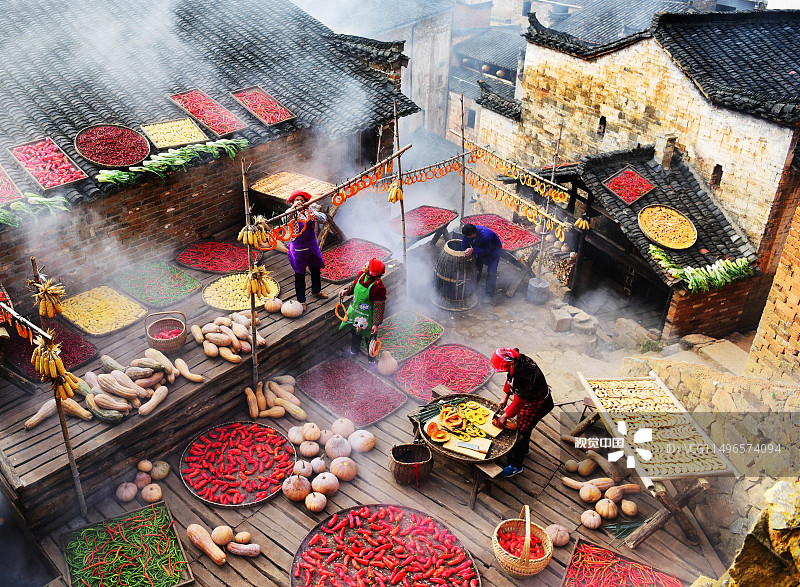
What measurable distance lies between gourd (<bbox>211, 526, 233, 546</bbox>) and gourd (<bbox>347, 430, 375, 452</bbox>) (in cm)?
206

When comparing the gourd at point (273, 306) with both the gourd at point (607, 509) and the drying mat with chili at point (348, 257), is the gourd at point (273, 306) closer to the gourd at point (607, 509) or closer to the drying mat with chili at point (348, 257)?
the drying mat with chili at point (348, 257)

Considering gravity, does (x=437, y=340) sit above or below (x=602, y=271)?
above

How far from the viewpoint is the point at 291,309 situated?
10391 mm

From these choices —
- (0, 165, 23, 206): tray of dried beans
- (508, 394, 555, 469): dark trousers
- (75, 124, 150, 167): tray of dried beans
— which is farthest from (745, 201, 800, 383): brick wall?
(0, 165, 23, 206): tray of dried beans

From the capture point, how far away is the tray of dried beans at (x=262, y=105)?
13.3m

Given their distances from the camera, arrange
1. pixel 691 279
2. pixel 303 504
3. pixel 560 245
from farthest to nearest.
Answer: pixel 560 245
pixel 691 279
pixel 303 504

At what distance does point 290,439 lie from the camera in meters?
8.91

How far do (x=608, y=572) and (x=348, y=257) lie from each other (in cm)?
725

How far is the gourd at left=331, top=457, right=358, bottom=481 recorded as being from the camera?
8.34m

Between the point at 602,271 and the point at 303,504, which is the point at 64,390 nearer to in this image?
the point at 303,504

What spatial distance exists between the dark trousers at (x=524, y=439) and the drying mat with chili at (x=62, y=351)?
6192 millimetres

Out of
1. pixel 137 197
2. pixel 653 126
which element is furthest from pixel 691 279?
pixel 137 197

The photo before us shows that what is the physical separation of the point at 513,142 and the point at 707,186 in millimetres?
7308

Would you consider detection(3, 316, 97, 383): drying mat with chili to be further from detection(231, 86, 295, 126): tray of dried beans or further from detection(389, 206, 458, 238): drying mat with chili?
detection(389, 206, 458, 238): drying mat with chili
